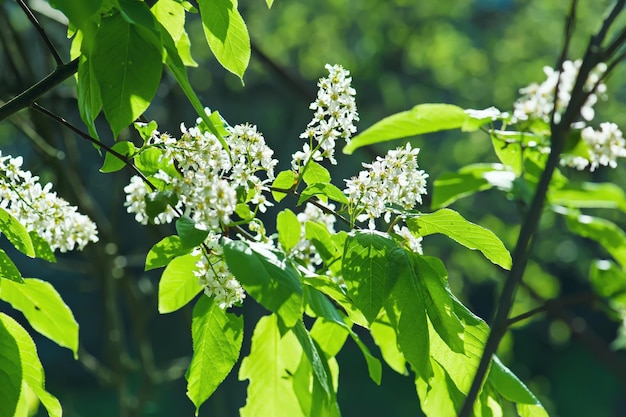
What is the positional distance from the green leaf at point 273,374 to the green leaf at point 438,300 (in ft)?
0.71

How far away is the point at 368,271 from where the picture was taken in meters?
0.68

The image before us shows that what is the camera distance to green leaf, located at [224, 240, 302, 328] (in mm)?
582

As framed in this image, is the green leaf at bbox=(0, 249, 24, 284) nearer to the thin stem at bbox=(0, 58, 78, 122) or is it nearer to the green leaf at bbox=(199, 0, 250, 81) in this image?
the thin stem at bbox=(0, 58, 78, 122)

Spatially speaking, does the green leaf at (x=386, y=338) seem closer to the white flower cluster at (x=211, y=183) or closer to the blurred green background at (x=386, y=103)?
the white flower cluster at (x=211, y=183)

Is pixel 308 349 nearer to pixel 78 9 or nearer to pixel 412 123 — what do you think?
pixel 412 123

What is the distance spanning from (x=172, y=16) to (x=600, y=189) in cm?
48

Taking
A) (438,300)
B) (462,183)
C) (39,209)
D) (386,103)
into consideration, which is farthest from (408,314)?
(386,103)

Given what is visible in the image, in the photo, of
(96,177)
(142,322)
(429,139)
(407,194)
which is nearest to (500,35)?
(429,139)

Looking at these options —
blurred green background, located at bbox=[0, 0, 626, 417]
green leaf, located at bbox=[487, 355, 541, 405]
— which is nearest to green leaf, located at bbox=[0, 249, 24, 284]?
green leaf, located at bbox=[487, 355, 541, 405]

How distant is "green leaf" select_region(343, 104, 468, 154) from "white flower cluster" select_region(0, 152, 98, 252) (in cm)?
35

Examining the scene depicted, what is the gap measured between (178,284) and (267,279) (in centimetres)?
22

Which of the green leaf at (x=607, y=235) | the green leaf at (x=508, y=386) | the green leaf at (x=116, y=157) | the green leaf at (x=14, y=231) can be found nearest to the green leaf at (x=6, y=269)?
the green leaf at (x=14, y=231)

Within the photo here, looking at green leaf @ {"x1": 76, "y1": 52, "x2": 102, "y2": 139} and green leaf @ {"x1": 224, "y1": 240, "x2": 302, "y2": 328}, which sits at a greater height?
green leaf @ {"x1": 76, "y1": 52, "x2": 102, "y2": 139}

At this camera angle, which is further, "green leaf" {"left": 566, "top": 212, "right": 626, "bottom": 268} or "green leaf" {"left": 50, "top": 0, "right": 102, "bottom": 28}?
"green leaf" {"left": 566, "top": 212, "right": 626, "bottom": 268}
